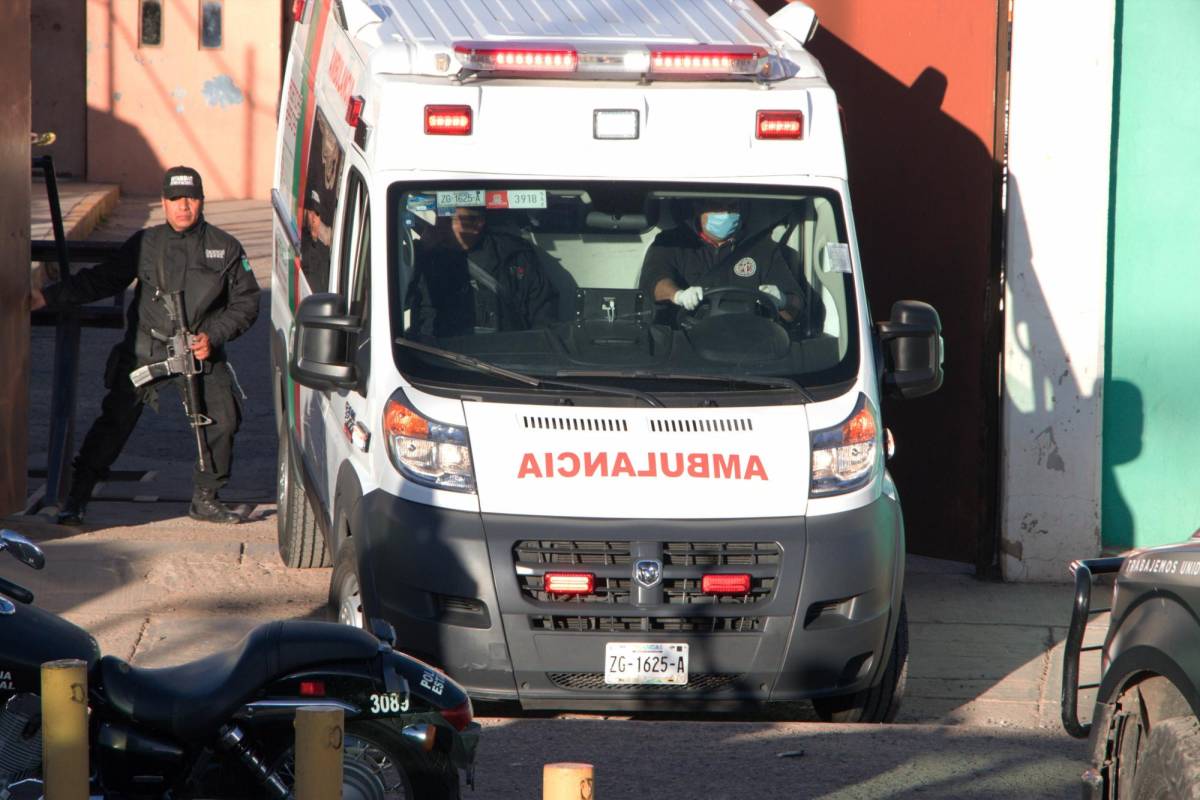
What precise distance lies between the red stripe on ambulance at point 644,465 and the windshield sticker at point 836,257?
3.00 feet

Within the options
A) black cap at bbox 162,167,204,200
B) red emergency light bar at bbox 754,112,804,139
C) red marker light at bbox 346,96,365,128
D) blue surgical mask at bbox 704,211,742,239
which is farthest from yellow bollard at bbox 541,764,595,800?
black cap at bbox 162,167,204,200

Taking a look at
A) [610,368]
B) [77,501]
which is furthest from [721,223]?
[77,501]

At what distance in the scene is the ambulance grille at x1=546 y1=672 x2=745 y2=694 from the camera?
6.05 metres

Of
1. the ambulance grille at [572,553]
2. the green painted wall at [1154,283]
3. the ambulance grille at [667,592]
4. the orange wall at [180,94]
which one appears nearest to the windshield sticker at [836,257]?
the ambulance grille at [667,592]

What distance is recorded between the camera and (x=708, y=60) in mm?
6695

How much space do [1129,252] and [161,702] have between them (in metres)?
6.11

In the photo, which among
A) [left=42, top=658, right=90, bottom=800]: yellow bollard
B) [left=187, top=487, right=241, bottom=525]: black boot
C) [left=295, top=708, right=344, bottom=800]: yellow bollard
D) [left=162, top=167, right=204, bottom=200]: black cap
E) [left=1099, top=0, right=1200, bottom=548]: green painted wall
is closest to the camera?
[left=295, top=708, right=344, bottom=800]: yellow bollard

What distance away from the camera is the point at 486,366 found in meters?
6.28

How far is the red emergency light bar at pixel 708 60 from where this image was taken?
6672mm

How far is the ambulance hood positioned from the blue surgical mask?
0.86 m

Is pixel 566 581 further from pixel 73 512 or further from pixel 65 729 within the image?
pixel 73 512

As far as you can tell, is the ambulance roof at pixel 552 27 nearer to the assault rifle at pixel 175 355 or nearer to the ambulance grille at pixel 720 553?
the ambulance grille at pixel 720 553

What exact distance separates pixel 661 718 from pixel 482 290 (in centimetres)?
212

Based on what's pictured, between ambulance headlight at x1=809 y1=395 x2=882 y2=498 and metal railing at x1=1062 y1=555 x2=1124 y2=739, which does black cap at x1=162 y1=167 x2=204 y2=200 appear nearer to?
ambulance headlight at x1=809 y1=395 x2=882 y2=498
